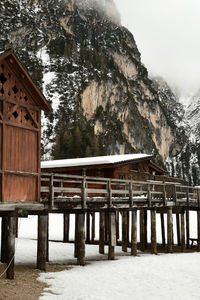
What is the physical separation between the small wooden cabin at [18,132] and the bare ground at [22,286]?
9.53 feet

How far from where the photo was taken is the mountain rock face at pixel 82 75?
113m

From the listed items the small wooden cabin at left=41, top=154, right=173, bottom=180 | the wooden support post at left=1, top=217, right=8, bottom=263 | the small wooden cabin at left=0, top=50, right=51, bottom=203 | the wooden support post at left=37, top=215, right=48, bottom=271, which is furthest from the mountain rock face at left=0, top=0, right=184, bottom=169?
the small wooden cabin at left=0, top=50, right=51, bottom=203

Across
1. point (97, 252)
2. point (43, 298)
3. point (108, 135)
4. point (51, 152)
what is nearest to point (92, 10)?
point (108, 135)

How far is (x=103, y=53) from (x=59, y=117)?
4301cm

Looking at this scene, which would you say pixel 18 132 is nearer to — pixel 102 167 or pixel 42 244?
pixel 42 244

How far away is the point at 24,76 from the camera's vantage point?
1577 centimetres

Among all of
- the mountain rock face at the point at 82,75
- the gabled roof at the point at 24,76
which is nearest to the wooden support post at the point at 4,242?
the gabled roof at the point at 24,76

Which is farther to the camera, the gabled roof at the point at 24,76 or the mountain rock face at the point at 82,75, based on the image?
the mountain rock face at the point at 82,75

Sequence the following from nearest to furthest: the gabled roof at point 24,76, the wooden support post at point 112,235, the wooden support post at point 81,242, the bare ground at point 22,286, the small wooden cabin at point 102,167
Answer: the bare ground at point 22,286
the gabled roof at point 24,76
the wooden support post at point 81,242
the wooden support post at point 112,235
the small wooden cabin at point 102,167

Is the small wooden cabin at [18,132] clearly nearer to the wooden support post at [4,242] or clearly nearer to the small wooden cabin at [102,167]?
the wooden support post at [4,242]

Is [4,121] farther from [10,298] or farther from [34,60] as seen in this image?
[34,60]

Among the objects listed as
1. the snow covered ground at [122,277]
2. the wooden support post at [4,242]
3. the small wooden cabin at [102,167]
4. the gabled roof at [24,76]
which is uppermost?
the gabled roof at [24,76]

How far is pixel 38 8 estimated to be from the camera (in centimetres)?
14375

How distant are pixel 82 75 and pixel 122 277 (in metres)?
120
